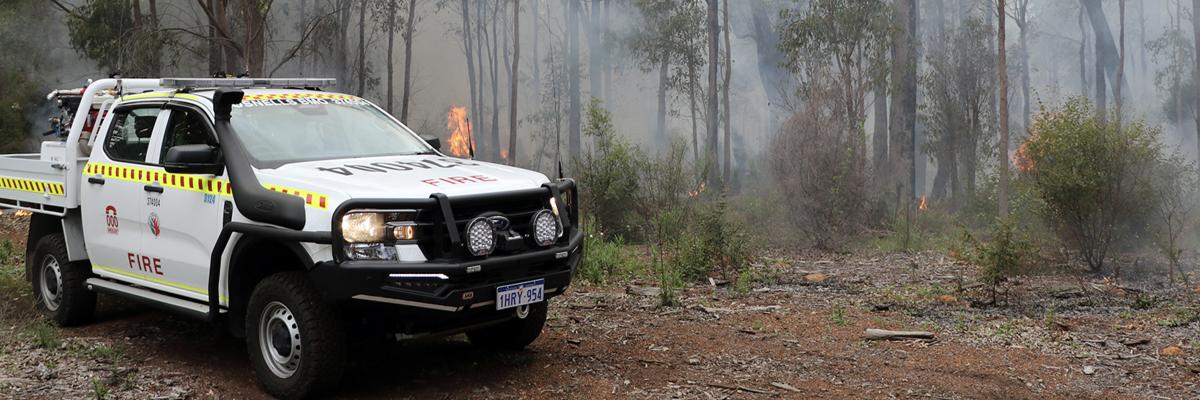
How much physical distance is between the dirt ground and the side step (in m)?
0.39

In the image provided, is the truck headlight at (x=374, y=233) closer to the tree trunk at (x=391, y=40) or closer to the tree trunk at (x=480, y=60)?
the tree trunk at (x=391, y=40)

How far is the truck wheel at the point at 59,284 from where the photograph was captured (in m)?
7.52

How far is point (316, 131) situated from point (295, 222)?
1.25m

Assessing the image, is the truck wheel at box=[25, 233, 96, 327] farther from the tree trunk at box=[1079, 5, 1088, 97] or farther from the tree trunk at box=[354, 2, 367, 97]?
the tree trunk at box=[1079, 5, 1088, 97]

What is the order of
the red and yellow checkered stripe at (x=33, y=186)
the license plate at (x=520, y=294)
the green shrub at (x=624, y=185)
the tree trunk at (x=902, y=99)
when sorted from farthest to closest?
the tree trunk at (x=902, y=99), the green shrub at (x=624, y=185), the red and yellow checkered stripe at (x=33, y=186), the license plate at (x=520, y=294)

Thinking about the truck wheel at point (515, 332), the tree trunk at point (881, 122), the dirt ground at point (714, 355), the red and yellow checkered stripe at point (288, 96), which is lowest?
the dirt ground at point (714, 355)

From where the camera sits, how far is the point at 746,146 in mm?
49500

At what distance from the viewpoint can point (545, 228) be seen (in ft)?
19.6

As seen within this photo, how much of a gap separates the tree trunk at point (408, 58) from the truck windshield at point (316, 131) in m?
29.5

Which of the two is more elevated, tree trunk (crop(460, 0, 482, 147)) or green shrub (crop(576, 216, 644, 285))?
tree trunk (crop(460, 0, 482, 147))

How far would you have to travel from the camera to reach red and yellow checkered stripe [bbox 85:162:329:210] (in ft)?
18.1

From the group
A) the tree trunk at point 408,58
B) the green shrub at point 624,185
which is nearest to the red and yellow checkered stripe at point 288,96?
the green shrub at point 624,185

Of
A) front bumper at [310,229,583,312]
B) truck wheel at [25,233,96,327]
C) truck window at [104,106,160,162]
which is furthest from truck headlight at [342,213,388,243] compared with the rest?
truck wheel at [25,233,96,327]

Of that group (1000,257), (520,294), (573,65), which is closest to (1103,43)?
(573,65)
